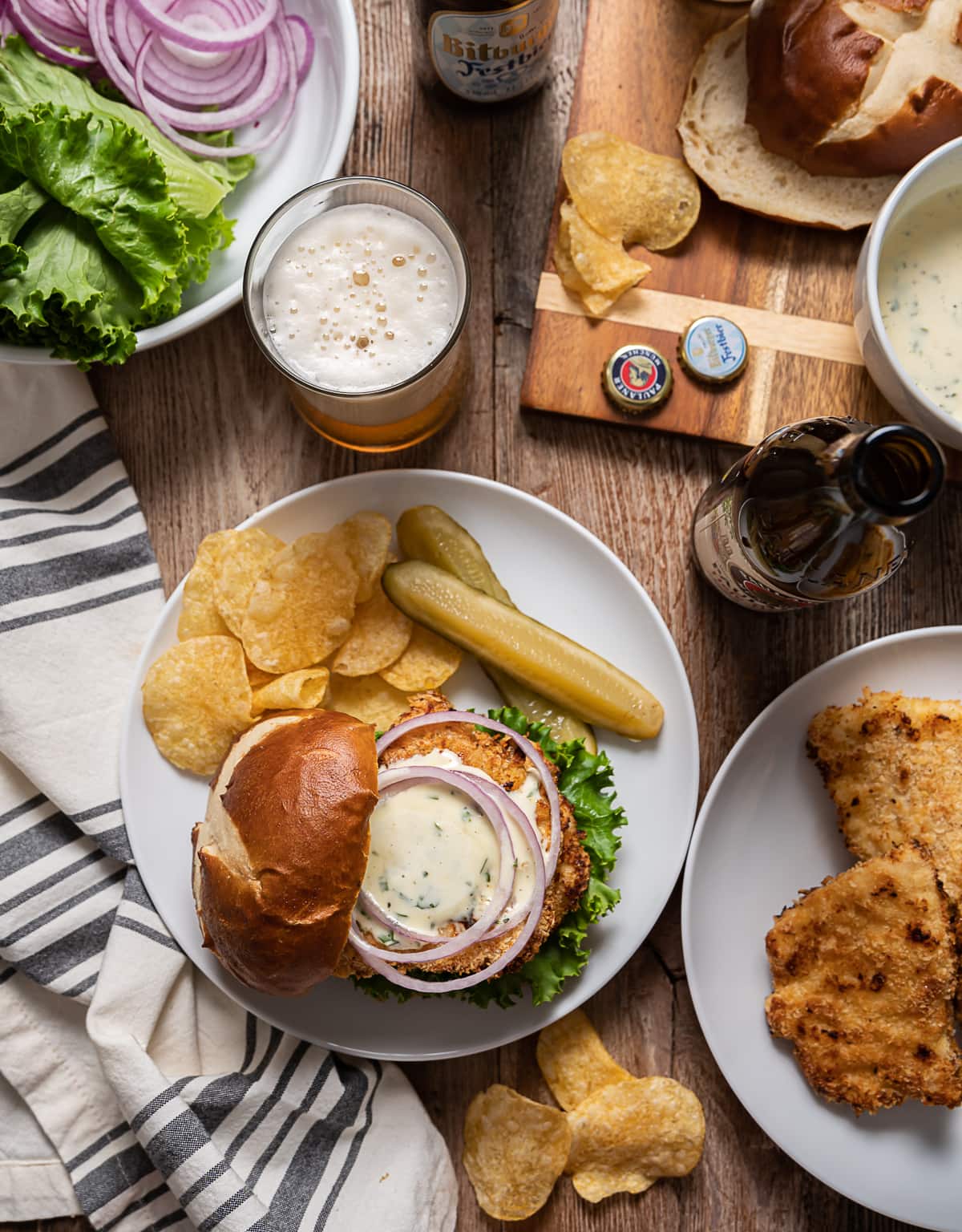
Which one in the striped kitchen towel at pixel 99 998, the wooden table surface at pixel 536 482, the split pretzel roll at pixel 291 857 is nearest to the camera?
the split pretzel roll at pixel 291 857

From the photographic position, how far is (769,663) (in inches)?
84.8

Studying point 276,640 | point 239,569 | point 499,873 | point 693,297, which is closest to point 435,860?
point 499,873

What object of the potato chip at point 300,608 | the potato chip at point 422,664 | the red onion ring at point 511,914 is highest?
the potato chip at point 300,608

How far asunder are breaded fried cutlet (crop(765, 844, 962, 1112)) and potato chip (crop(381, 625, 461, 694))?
87 cm

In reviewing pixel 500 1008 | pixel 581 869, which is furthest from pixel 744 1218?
pixel 581 869

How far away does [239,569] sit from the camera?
1989 millimetres

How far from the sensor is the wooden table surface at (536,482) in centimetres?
213

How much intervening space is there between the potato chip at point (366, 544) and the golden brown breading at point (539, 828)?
0.96ft

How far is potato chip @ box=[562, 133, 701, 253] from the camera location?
202 centimetres

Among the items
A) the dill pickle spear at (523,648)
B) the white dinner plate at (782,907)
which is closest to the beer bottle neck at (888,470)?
the white dinner plate at (782,907)

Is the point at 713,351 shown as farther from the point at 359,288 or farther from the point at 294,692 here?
the point at 294,692

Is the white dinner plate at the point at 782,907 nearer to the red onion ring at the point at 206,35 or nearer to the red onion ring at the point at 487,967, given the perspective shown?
the red onion ring at the point at 487,967

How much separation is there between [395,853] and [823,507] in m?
0.97

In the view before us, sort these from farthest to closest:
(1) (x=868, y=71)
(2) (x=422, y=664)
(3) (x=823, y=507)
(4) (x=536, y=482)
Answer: (4) (x=536, y=482)
(2) (x=422, y=664)
(1) (x=868, y=71)
(3) (x=823, y=507)
